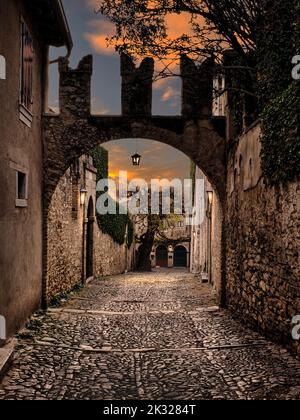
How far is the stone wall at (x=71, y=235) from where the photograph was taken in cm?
1135

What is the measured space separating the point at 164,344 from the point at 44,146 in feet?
17.7

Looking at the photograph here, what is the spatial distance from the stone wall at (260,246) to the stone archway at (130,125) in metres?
0.81

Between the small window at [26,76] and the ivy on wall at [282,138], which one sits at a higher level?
the small window at [26,76]

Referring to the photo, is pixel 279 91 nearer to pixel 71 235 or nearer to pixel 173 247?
pixel 71 235

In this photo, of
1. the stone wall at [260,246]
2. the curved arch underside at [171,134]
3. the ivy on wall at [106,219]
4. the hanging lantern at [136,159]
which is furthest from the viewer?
the ivy on wall at [106,219]

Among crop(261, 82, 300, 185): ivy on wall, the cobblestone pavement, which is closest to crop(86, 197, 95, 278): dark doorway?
the cobblestone pavement

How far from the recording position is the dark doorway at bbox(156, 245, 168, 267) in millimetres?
41812

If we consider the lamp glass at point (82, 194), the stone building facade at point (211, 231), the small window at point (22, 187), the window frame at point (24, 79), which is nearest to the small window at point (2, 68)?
the window frame at point (24, 79)

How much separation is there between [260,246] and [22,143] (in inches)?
170

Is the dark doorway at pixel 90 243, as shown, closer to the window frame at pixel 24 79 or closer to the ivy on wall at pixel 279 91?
the window frame at pixel 24 79

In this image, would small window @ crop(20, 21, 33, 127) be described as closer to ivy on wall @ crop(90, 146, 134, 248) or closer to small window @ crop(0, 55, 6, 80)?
small window @ crop(0, 55, 6, 80)

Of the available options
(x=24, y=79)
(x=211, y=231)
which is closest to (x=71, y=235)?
(x=211, y=231)
